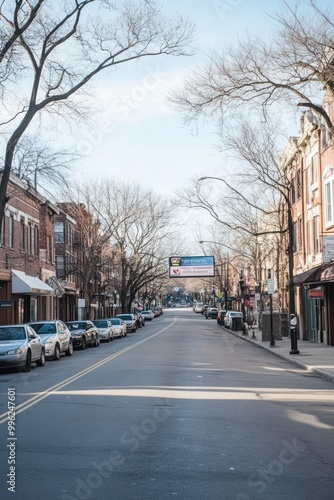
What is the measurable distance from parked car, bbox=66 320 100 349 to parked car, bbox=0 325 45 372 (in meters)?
10.4

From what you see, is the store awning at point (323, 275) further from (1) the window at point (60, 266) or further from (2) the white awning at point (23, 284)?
(1) the window at point (60, 266)

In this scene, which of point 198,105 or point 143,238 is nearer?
point 198,105

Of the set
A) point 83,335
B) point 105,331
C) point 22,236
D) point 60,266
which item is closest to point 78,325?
point 83,335

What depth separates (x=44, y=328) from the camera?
27734 mm

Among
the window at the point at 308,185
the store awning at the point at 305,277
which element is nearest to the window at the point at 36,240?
the window at the point at 308,185

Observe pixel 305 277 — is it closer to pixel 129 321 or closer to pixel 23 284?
pixel 23 284

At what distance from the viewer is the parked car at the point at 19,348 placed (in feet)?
67.1

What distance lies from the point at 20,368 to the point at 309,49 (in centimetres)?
1280

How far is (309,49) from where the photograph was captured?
60.9 ft

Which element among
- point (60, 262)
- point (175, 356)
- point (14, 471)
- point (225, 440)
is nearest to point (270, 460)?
point (225, 440)

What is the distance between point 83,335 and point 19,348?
13.8m

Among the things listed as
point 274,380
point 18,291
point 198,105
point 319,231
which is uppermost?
point 198,105

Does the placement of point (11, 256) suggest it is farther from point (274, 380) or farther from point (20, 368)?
point (274, 380)

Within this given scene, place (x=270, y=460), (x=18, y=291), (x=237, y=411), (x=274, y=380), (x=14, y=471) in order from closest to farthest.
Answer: (x=14, y=471) → (x=270, y=460) → (x=237, y=411) → (x=274, y=380) → (x=18, y=291)
